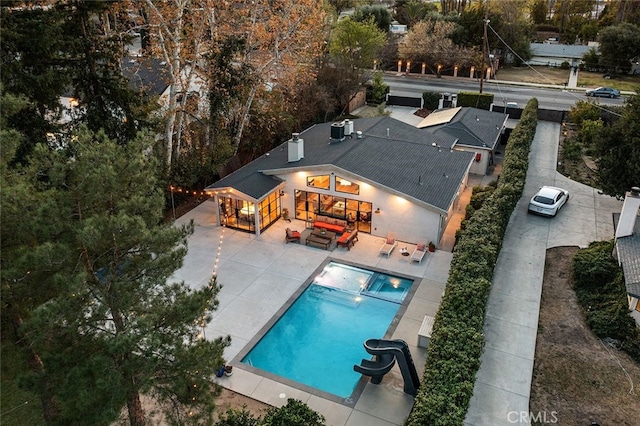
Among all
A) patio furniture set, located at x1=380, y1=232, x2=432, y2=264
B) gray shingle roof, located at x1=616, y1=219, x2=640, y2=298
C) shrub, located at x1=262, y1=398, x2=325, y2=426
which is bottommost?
patio furniture set, located at x1=380, y1=232, x2=432, y2=264

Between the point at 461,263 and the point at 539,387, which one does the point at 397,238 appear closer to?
the point at 461,263

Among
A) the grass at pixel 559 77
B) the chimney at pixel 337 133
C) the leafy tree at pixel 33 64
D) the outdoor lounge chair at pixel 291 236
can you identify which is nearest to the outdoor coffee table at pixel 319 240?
the outdoor lounge chair at pixel 291 236

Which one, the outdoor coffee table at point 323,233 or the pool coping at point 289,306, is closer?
the pool coping at point 289,306

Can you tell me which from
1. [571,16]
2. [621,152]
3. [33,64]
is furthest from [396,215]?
[571,16]

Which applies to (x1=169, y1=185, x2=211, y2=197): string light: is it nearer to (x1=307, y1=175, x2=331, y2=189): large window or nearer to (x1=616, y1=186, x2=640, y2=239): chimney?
(x1=307, y1=175, x2=331, y2=189): large window

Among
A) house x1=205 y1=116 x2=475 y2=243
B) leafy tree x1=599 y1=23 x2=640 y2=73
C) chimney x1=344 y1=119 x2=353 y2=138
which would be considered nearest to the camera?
house x1=205 y1=116 x2=475 y2=243

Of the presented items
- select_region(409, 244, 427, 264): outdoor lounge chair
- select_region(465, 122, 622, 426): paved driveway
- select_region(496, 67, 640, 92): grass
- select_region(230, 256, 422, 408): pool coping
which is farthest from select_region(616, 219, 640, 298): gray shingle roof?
select_region(496, 67, 640, 92): grass

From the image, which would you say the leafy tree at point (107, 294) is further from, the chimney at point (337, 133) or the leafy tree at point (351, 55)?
the leafy tree at point (351, 55)
